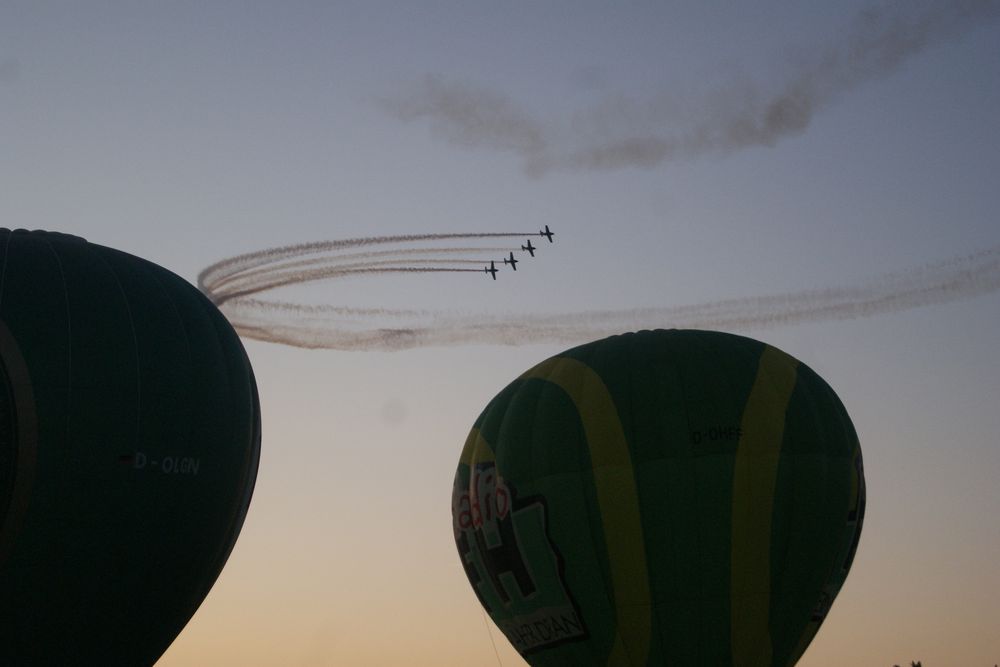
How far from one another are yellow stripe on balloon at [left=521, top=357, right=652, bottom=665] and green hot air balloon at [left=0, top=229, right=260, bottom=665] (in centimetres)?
734

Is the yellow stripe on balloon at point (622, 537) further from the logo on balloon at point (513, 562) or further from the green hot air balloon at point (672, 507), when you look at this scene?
the logo on balloon at point (513, 562)

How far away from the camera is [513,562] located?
37469mm

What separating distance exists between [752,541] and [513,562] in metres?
5.27

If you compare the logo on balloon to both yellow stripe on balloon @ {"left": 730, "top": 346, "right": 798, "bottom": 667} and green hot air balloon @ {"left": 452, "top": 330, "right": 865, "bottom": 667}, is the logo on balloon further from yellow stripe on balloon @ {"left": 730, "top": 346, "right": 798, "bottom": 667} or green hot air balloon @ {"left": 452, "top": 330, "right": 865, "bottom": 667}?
yellow stripe on balloon @ {"left": 730, "top": 346, "right": 798, "bottom": 667}

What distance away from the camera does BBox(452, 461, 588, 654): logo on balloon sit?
36.5m

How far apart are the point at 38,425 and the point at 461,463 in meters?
11.9

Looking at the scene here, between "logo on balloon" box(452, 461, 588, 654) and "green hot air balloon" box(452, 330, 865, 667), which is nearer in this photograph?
"green hot air balloon" box(452, 330, 865, 667)

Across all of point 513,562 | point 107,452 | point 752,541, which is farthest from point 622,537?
point 107,452

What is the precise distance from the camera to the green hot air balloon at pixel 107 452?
101 ft

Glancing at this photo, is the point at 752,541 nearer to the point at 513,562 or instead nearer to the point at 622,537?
the point at 622,537

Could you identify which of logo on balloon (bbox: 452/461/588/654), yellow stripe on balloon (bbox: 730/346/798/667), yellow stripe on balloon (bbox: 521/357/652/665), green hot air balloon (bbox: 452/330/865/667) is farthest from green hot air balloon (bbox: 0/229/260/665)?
yellow stripe on balloon (bbox: 730/346/798/667)

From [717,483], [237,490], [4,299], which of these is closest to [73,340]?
[4,299]

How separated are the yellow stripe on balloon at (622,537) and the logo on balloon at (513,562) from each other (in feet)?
3.57

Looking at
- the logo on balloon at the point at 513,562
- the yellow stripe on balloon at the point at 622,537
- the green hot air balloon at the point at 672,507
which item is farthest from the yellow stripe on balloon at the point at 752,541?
the logo on balloon at the point at 513,562
